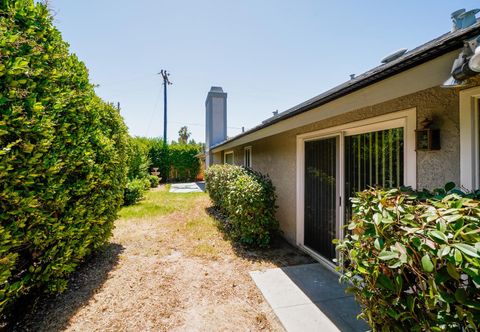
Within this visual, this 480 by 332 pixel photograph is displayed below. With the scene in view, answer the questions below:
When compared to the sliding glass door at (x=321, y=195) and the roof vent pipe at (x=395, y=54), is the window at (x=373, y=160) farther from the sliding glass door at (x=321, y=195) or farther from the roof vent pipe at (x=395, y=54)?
the roof vent pipe at (x=395, y=54)

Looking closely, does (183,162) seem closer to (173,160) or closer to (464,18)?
(173,160)

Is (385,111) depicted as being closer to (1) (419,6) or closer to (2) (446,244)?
(2) (446,244)

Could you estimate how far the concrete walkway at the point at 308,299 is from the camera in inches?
125

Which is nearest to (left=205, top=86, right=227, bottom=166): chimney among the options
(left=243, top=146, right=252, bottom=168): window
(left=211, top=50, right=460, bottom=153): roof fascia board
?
(left=243, top=146, right=252, bottom=168): window

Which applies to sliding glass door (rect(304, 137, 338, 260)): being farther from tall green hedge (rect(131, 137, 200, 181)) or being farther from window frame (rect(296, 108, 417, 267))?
tall green hedge (rect(131, 137, 200, 181))

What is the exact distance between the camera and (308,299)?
3.74m

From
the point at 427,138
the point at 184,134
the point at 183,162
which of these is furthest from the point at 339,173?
the point at 184,134

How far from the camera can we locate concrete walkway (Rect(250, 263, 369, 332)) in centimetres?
317

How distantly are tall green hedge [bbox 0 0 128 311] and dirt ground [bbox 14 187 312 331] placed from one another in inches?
19.8

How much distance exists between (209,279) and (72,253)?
7.99 ft

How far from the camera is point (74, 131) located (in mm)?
4223

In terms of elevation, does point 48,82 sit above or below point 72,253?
above

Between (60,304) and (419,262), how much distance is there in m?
4.78

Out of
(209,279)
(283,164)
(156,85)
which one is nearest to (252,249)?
(209,279)
